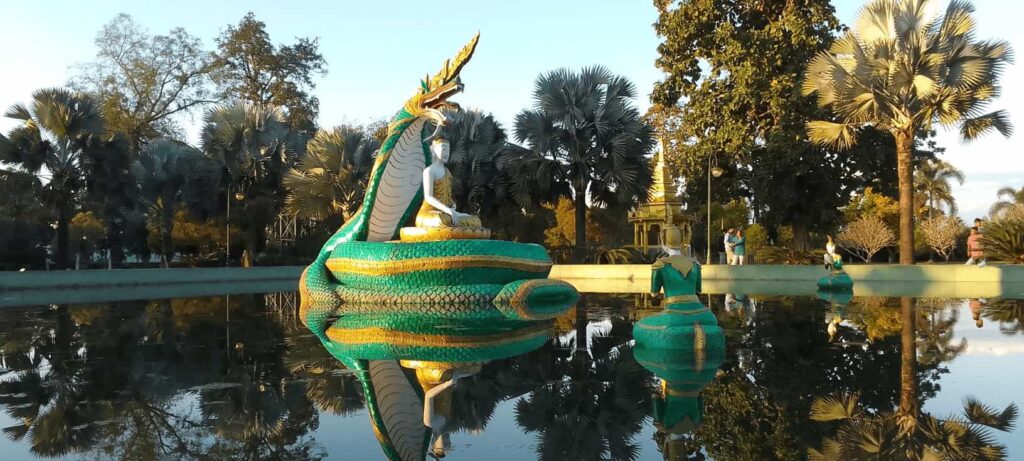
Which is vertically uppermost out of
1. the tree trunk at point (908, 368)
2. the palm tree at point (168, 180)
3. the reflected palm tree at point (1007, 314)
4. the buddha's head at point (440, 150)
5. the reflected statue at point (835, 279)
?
the palm tree at point (168, 180)

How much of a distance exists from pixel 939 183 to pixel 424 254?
192 feet

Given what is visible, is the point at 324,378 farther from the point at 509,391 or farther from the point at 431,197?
the point at 431,197

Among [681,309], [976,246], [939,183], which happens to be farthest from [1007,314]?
[939,183]

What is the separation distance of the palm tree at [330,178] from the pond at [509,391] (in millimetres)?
17428

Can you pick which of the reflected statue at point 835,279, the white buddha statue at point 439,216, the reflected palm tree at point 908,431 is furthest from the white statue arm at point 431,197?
the reflected statue at point 835,279

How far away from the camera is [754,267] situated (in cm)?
2255

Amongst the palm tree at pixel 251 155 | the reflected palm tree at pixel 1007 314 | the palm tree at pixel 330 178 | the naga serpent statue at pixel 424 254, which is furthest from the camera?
the palm tree at pixel 251 155

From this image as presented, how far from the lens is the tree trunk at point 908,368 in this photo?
5.09 m

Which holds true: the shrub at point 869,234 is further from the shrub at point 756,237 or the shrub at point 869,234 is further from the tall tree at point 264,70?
the tall tree at point 264,70

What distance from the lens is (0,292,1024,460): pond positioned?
437cm

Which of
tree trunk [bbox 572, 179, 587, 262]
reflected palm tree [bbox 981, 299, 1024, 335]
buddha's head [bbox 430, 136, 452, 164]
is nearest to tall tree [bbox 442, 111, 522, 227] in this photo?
tree trunk [bbox 572, 179, 587, 262]

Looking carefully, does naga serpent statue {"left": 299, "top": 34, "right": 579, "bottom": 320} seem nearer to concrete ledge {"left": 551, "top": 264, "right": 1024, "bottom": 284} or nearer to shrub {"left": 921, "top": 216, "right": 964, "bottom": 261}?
concrete ledge {"left": 551, "top": 264, "right": 1024, "bottom": 284}

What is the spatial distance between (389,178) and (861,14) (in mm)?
14588

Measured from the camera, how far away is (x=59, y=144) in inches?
990
